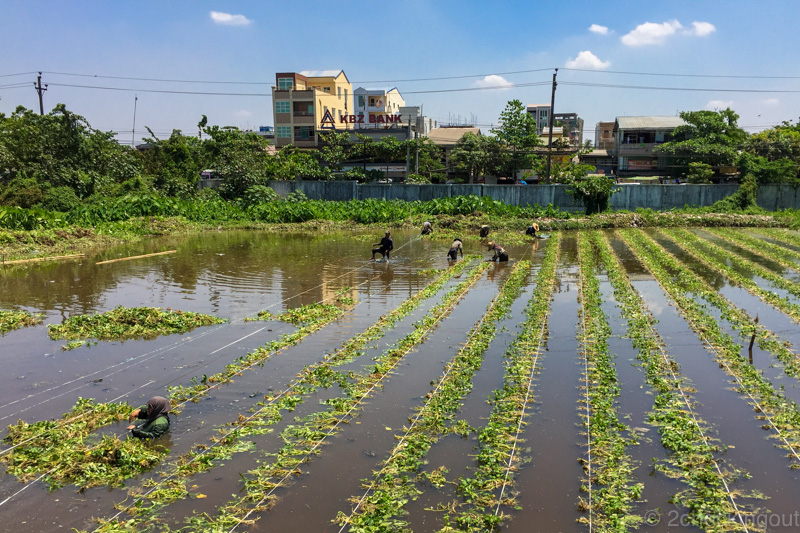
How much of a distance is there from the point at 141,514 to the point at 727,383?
30.9 ft

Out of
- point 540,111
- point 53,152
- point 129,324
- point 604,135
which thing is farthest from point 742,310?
point 540,111

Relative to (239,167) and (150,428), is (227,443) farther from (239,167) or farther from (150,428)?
(239,167)

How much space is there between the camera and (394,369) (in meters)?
10.7

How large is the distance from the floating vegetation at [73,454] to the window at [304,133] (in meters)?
59.8

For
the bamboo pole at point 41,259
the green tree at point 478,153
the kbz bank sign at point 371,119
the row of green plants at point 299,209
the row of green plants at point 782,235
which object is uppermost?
the kbz bank sign at point 371,119

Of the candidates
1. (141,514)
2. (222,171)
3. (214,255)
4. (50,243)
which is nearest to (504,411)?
(141,514)

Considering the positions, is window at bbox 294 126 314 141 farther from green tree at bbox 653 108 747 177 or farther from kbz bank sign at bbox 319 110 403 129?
green tree at bbox 653 108 747 177

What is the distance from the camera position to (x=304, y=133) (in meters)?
65.3

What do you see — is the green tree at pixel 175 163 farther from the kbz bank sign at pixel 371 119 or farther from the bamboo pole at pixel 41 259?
the bamboo pole at pixel 41 259

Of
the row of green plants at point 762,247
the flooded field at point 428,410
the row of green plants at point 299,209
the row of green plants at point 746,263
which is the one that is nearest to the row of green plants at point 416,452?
the flooded field at point 428,410

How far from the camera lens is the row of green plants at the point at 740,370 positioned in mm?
7902

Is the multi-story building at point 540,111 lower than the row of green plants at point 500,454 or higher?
higher

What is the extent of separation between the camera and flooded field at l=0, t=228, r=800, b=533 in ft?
21.0

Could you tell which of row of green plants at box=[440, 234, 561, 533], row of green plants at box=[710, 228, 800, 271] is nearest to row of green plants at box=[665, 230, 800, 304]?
row of green plants at box=[710, 228, 800, 271]
